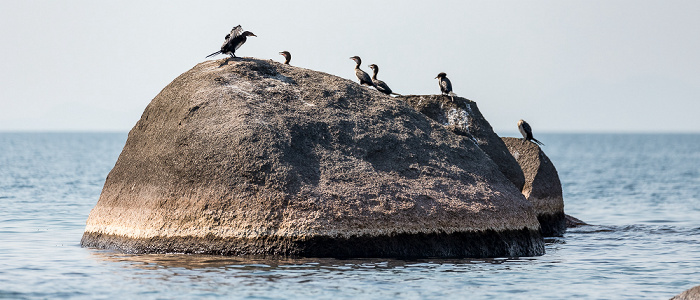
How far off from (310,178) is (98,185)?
88.4 ft

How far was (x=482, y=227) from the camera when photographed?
1377 cm

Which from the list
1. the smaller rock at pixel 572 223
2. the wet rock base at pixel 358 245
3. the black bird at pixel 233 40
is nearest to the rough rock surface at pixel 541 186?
the smaller rock at pixel 572 223

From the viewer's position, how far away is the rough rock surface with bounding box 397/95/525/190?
58.7 ft

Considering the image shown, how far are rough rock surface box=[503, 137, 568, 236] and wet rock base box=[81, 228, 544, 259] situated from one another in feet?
15.4

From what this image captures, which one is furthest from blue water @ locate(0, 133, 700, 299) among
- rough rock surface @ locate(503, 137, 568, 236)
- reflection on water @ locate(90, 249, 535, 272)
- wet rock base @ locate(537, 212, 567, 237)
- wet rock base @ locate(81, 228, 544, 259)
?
rough rock surface @ locate(503, 137, 568, 236)

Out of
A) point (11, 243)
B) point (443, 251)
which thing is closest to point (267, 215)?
point (443, 251)

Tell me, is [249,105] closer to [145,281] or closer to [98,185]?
[145,281]

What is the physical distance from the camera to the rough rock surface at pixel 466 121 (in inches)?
705

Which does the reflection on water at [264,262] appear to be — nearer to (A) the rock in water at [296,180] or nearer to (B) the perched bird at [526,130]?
(A) the rock in water at [296,180]

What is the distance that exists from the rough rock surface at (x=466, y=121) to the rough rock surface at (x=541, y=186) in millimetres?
1055

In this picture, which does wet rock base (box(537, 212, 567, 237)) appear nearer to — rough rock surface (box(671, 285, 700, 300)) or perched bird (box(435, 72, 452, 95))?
perched bird (box(435, 72, 452, 95))

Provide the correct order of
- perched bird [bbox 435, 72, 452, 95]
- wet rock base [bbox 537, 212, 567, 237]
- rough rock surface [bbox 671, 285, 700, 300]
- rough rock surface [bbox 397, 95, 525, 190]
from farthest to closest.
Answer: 1. wet rock base [bbox 537, 212, 567, 237]
2. perched bird [bbox 435, 72, 452, 95]
3. rough rock surface [bbox 397, 95, 525, 190]
4. rough rock surface [bbox 671, 285, 700, 300]

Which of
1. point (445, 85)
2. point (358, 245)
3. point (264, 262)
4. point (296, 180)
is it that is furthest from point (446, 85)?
point (264, 262)

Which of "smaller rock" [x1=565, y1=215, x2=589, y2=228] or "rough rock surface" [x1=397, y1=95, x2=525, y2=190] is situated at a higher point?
"rough rock surface" [x1=397, y1=95, x2=525, y2=190]
